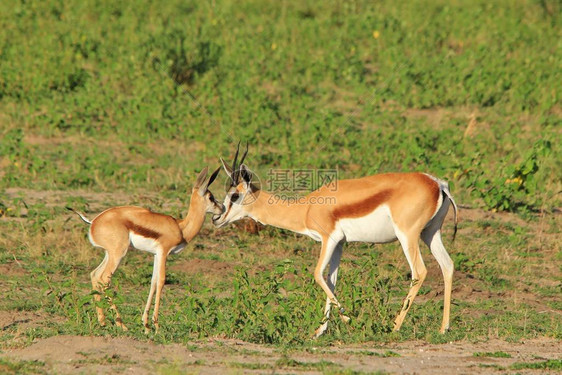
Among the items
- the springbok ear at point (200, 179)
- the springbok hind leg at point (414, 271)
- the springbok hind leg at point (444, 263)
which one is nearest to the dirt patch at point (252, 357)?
the springbok hind leg at point (414, 271)

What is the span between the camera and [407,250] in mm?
6828

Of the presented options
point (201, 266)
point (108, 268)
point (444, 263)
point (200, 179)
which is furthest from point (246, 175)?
point (444, 263)

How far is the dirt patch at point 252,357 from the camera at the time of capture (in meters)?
5.51

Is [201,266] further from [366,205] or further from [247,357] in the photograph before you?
[247,357]

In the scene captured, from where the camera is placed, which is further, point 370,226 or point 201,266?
point 201,266

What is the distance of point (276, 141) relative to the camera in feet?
37.7

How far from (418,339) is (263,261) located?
231 cm

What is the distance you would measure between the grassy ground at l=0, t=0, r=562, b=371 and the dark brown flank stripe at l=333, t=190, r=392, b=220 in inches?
13.2

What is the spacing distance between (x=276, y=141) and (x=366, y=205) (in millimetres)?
4746

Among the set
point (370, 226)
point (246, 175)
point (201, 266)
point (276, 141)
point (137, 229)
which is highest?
point (246, 175)

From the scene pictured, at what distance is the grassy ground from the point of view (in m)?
6.84

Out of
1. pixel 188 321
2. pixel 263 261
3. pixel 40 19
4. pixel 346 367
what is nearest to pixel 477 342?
pixel 346 367

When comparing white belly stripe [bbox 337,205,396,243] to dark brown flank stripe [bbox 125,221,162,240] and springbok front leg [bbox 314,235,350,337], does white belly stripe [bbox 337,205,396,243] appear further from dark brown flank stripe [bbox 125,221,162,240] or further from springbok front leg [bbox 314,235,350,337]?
dark brown flank stripe [bbox 125,221,162,240]

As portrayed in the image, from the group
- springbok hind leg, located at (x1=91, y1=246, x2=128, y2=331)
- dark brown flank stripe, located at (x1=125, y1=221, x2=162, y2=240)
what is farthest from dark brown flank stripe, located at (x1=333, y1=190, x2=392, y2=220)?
springbok hind leg, located at (x1=91, y1=246, x2=128, y2=331)
